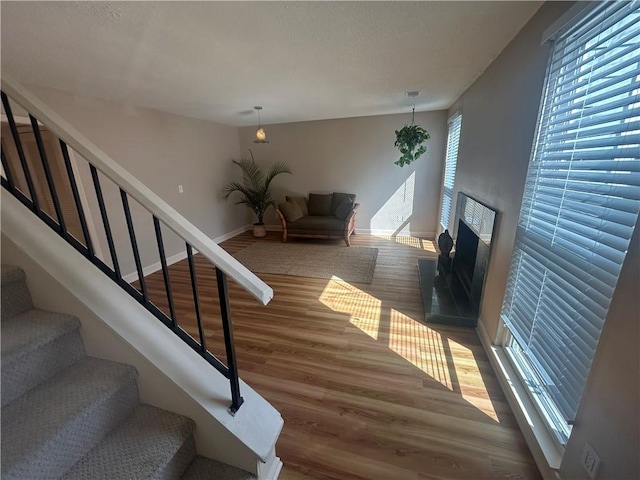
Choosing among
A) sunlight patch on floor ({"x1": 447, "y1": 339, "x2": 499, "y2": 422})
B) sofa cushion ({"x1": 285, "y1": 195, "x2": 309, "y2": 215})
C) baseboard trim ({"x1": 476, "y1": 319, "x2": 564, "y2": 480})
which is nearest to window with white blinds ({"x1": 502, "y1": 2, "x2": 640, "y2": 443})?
baseboard trim ({"x1": 476, "y1": 319, "x2": 564, "y2": 480})

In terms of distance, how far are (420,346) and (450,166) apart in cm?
324

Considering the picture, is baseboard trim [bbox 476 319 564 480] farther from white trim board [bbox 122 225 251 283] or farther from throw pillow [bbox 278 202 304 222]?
throw pillow [bbox 278 202 304 222]

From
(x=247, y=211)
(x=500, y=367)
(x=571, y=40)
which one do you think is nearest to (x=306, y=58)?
(x=571, y=40)

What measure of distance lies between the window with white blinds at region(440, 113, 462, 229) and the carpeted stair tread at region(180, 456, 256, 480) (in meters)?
3.98

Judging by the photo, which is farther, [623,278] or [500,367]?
[500,367]

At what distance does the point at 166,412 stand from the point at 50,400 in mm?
387

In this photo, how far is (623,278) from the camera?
35.1 inches

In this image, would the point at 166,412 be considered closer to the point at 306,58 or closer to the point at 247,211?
the point at 306,58

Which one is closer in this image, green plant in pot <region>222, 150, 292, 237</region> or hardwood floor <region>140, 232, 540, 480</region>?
hardwood floor <region>140, 232, 540, 480</region>

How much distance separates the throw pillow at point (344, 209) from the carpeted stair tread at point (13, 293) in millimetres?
4257

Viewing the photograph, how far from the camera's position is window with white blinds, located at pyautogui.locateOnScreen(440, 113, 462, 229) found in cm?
383

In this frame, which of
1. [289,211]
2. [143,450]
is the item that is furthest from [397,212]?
[143,450]

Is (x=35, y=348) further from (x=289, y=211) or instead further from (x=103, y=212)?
(x=289, y=211)

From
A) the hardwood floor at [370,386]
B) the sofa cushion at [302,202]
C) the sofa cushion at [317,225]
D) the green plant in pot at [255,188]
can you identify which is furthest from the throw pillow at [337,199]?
the hardwood floor at [370,386]
